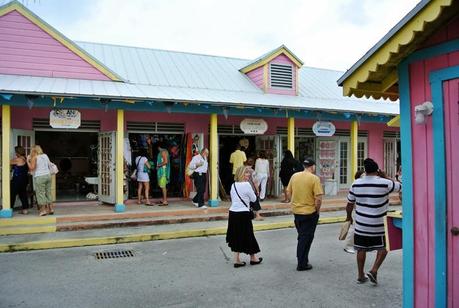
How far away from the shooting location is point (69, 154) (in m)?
15.5

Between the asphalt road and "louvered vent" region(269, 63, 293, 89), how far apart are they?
7.36m

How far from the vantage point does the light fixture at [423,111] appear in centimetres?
332

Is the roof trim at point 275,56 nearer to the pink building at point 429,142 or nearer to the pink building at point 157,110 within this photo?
the pink building at point 157,110

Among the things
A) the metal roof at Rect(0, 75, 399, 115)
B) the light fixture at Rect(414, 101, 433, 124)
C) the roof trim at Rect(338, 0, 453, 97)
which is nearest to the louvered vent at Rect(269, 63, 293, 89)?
the metal roof at Rect(0, 75, 399, 115)

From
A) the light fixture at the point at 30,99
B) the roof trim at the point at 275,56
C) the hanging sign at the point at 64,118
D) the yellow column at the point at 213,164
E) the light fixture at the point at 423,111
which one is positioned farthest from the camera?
the roof trim at the point at 275,56

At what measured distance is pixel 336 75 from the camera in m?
18.0

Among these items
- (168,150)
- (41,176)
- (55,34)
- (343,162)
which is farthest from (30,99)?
(343,162)

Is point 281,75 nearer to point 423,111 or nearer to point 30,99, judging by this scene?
point 30,99

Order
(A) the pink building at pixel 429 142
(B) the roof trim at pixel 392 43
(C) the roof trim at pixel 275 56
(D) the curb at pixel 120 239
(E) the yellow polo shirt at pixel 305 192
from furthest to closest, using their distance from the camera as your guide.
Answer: (C) the roof trim at pixel 275 56 → (D) the curb at pixel 120 239 → (E) the yellow polo shirt at pixel 305 192 → (A) the pink building at pixel 429 142 → (B) the roof trim at pixel 392 43

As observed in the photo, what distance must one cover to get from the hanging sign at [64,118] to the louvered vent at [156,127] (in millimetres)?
2009

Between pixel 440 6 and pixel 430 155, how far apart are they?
3.89 feet

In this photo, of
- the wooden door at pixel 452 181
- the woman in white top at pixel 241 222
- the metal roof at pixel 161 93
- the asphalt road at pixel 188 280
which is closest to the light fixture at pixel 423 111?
the wooden door at pixel 452 181

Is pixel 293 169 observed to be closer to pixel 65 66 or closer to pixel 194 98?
pixel 194 98

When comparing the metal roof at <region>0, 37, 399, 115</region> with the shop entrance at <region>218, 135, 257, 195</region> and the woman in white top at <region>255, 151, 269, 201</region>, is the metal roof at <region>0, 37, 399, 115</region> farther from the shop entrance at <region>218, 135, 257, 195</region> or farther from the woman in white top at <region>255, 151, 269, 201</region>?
the shop entrance at <region>218, 135, 257, 195</region>
